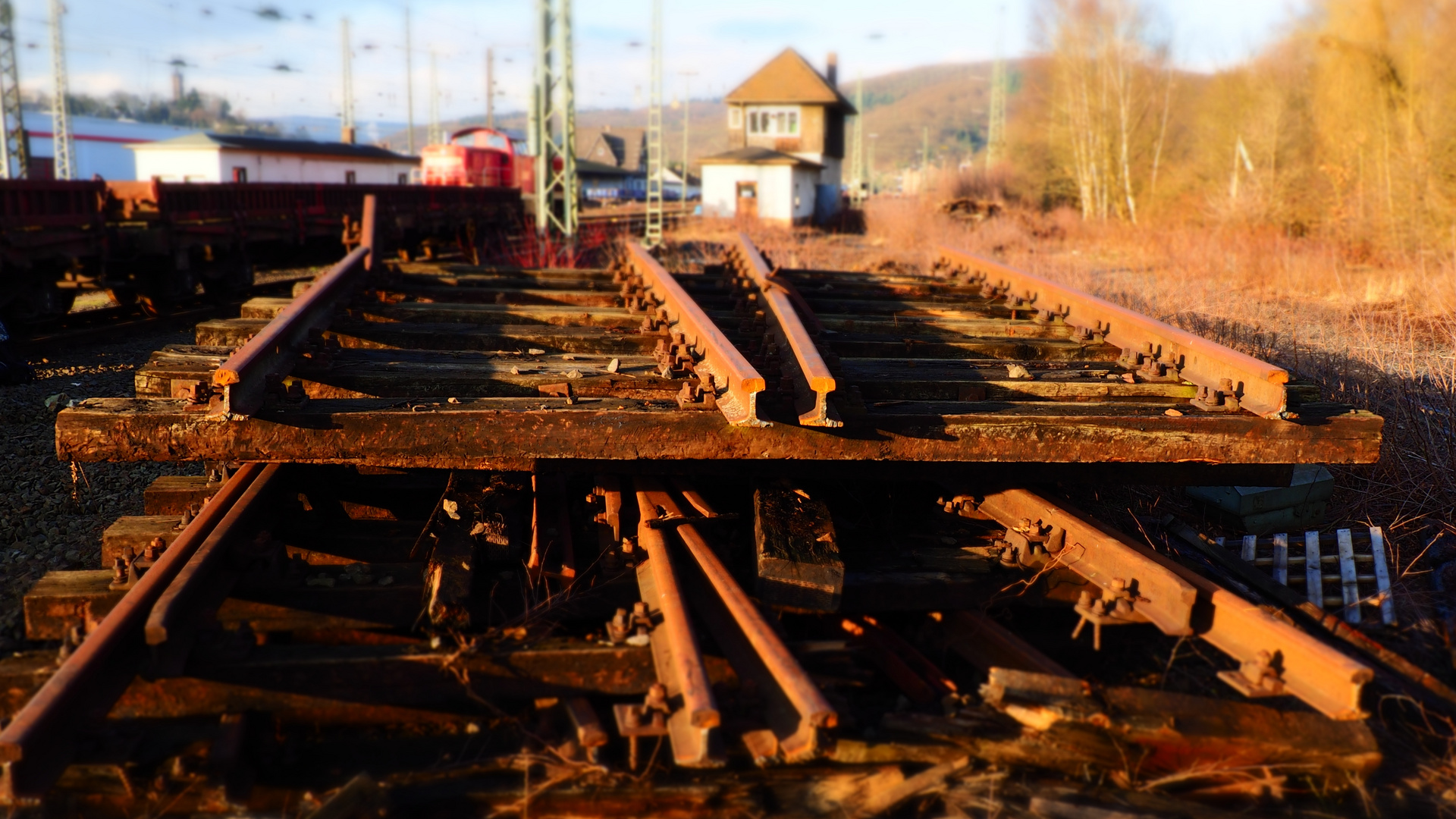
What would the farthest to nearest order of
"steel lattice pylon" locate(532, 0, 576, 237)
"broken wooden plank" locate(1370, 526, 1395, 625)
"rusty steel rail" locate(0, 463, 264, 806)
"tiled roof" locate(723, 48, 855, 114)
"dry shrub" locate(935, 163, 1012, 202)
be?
"tiled roof" locate(723, 48, 855, 114), "dry shrub" locate(935, 163, 1012, 202), "steel lattice pylon" locate(532, 0, 576, 237), "broken wooden plank" locate(1370, 526, 1395, 625), "rusty steel rail" locate(0, 463, 264, 806)

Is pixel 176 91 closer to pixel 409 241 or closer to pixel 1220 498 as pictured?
pixel 409 241

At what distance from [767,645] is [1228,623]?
1.48 meters

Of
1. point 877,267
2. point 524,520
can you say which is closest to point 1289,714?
point 524,520

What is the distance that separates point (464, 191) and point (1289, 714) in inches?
813

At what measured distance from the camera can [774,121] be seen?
50750 millimetres

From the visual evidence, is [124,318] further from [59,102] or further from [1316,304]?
[59,102]

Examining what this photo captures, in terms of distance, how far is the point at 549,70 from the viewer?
57.1 feet

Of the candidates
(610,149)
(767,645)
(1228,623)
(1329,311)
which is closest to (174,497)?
(767,645)

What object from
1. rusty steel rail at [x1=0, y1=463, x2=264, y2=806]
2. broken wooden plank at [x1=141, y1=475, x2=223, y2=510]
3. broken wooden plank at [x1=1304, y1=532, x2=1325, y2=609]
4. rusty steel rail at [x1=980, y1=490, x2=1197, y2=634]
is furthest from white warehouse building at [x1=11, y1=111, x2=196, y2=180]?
broken wooden plank at [x1=1304, y1=532, x2=1325, y2=609]

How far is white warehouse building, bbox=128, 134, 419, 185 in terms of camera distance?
36.5 m

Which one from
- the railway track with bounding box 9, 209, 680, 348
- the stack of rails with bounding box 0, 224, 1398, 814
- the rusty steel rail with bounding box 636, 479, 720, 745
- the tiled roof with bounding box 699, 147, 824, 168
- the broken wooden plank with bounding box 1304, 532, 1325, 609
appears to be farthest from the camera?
the tiled roof with bounding box 699, 147, 824, 168

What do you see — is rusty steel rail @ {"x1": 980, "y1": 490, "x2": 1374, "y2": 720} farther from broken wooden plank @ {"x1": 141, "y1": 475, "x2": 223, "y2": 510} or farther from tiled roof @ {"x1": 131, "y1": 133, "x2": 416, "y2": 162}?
tiled roof @ {"x1": 131, "y1": 133, "x2": 416, "y2": 162}

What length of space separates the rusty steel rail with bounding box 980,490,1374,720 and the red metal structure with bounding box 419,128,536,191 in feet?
98.7

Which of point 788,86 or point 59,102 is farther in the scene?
point 788,86
